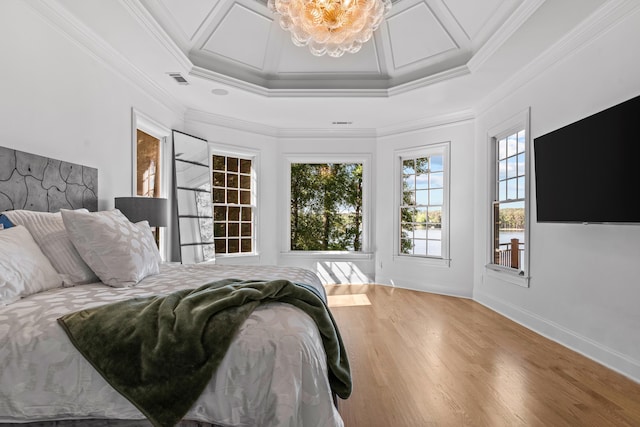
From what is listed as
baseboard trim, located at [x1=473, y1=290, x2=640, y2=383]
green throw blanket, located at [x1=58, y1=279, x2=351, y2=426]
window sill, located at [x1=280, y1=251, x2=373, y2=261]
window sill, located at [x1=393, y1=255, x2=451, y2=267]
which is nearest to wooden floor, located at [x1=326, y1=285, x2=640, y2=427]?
baseboard trim, located at [x1=473, y1=290, x2=640, y2=383]

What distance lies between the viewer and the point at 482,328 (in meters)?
3.79

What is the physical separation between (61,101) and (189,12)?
1353mm

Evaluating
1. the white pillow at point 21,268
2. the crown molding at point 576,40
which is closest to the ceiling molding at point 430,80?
the crown molding at point 576,40

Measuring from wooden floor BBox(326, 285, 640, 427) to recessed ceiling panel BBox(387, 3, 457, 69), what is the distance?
9.52ft

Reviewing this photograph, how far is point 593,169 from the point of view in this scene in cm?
274

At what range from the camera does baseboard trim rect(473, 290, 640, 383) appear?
104 inches

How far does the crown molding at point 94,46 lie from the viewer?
276 centimetres

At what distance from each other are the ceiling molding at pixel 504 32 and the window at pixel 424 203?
1.87m

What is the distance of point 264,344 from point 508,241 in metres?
3.95

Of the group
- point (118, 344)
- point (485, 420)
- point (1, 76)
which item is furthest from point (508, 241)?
point (1, 76)

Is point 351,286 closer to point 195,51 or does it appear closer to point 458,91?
point 458,91

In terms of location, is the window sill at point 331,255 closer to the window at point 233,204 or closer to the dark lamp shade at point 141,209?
the window at point 233,204

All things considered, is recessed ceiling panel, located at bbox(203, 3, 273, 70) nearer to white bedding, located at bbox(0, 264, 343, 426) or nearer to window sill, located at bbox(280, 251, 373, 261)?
window sill, located at bbox(280, 251, 373, 261)

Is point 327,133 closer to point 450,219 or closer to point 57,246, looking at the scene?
point 450,219
